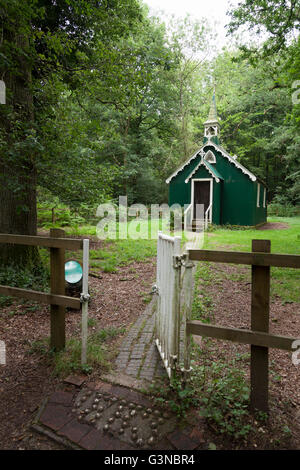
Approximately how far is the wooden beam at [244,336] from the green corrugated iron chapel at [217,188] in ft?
50.7

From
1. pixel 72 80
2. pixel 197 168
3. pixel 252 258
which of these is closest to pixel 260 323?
pixel 252 258

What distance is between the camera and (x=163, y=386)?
2797 mm

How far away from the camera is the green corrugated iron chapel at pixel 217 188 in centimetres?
1806

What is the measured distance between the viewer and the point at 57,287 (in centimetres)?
329

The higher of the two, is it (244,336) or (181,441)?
(244,336)

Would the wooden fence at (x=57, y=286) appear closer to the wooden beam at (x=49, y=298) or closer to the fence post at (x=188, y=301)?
the wooden beam at (x=49, y=298)

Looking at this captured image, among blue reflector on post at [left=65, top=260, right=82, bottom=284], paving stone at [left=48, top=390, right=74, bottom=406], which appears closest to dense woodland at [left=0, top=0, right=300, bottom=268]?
blue reflector on post at [left=65, top=260, right=82, bottom=284]

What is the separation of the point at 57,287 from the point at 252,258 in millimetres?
2153

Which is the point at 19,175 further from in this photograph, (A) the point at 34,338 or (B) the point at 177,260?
(B) the point at 177,260

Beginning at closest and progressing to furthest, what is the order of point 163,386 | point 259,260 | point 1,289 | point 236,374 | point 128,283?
point 259,260 → point 163,386 → point 236,374 → point 1,289 → point 128,283

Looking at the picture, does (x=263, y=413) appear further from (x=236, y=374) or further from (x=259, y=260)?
(x=259, y=260)

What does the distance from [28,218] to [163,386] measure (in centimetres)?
483

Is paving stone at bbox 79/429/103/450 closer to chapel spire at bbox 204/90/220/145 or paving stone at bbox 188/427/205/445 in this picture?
paving stone at bbox 188/427/205/445

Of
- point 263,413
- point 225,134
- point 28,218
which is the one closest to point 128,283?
point 28,218
